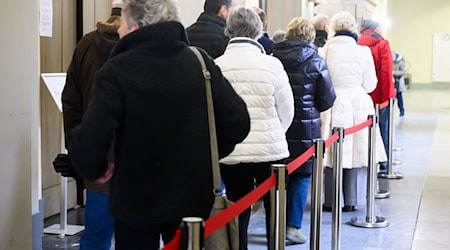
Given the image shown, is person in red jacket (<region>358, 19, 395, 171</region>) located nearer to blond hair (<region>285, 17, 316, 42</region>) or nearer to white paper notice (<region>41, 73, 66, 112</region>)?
blond hair (<region>285, 17, 316, 42</region>)

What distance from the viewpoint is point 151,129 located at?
2678mm

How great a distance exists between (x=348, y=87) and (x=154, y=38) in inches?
153

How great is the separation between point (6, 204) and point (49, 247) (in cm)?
118

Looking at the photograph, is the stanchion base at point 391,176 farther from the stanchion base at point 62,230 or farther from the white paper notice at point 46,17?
the white paper notice at point 46,17

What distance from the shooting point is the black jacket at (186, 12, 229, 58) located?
508cm

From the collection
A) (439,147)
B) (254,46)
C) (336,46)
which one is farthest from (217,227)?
(439,147)

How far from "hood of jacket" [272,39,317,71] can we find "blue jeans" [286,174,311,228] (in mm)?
827

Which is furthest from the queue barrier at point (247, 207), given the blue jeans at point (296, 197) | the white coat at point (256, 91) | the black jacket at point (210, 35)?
the black jacket at point (210, 35)

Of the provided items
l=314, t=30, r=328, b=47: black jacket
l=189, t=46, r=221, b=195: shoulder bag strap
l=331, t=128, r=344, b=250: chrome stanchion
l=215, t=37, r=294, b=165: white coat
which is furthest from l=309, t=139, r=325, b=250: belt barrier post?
l=314, t=30, r=328, b=47: black jacket

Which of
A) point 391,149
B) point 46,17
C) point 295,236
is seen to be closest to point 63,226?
point 46,17

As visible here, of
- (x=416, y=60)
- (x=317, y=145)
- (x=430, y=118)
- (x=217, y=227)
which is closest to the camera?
(x=217, y=227)

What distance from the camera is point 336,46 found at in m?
6.34

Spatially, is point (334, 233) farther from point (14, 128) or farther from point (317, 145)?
point (14, 128)

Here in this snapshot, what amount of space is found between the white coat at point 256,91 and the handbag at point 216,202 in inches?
56.0
